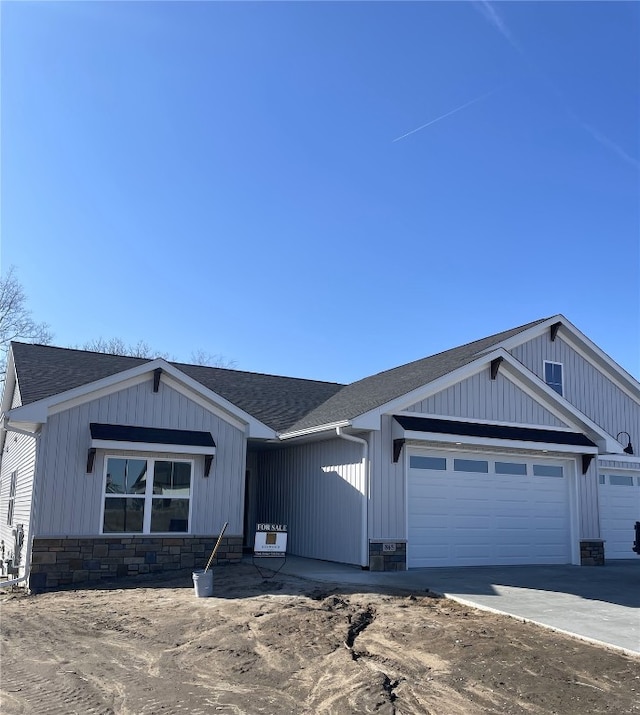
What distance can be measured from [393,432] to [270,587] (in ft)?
13.8

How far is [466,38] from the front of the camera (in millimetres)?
12008

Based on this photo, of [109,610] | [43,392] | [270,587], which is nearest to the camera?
[109,610]

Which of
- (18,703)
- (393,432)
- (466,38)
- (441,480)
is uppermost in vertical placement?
(466,38)

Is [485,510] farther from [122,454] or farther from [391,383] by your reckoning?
[122,454]

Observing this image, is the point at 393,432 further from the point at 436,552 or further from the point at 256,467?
the point at 256,467

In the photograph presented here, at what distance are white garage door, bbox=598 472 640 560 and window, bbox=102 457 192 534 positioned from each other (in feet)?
34.5

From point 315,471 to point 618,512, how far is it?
8.21 meters

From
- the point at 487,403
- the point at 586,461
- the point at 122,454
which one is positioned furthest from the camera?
the point at 586,461

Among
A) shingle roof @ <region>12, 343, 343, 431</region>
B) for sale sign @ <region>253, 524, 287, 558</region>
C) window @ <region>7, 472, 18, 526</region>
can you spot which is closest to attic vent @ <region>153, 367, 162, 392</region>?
shingle roof @ <region>12, 343, 343, 431</region>

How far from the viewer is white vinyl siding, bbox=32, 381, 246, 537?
1274 centimetres

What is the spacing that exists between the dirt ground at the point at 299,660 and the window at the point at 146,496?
3082 mm

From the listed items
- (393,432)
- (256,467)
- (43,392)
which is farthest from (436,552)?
(43,392)

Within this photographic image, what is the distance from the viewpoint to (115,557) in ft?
42.7

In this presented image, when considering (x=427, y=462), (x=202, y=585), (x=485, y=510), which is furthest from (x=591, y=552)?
(x=202, y=585)
